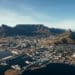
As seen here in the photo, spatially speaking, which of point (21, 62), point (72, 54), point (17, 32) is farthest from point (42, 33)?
point (21, 62)

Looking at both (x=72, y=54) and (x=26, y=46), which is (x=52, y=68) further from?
(x=26, y=46)

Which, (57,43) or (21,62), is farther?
(57,43)

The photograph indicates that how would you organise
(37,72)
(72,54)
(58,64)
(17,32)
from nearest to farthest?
(37,72) < (58,64) < (72,54) < (17,32)

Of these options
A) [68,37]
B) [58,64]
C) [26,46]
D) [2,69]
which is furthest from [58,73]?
[68,37]

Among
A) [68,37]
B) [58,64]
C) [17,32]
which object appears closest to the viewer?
[58,64]

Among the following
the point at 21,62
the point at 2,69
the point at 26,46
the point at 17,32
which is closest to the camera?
the point at 2,69

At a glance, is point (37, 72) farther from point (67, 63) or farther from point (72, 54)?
point (72, 54)

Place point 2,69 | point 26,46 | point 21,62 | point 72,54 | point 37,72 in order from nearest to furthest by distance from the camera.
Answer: point 37,72
point 2,69
point 21,62
point 72,54
point 26,46

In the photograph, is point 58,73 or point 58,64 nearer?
point 58,73
